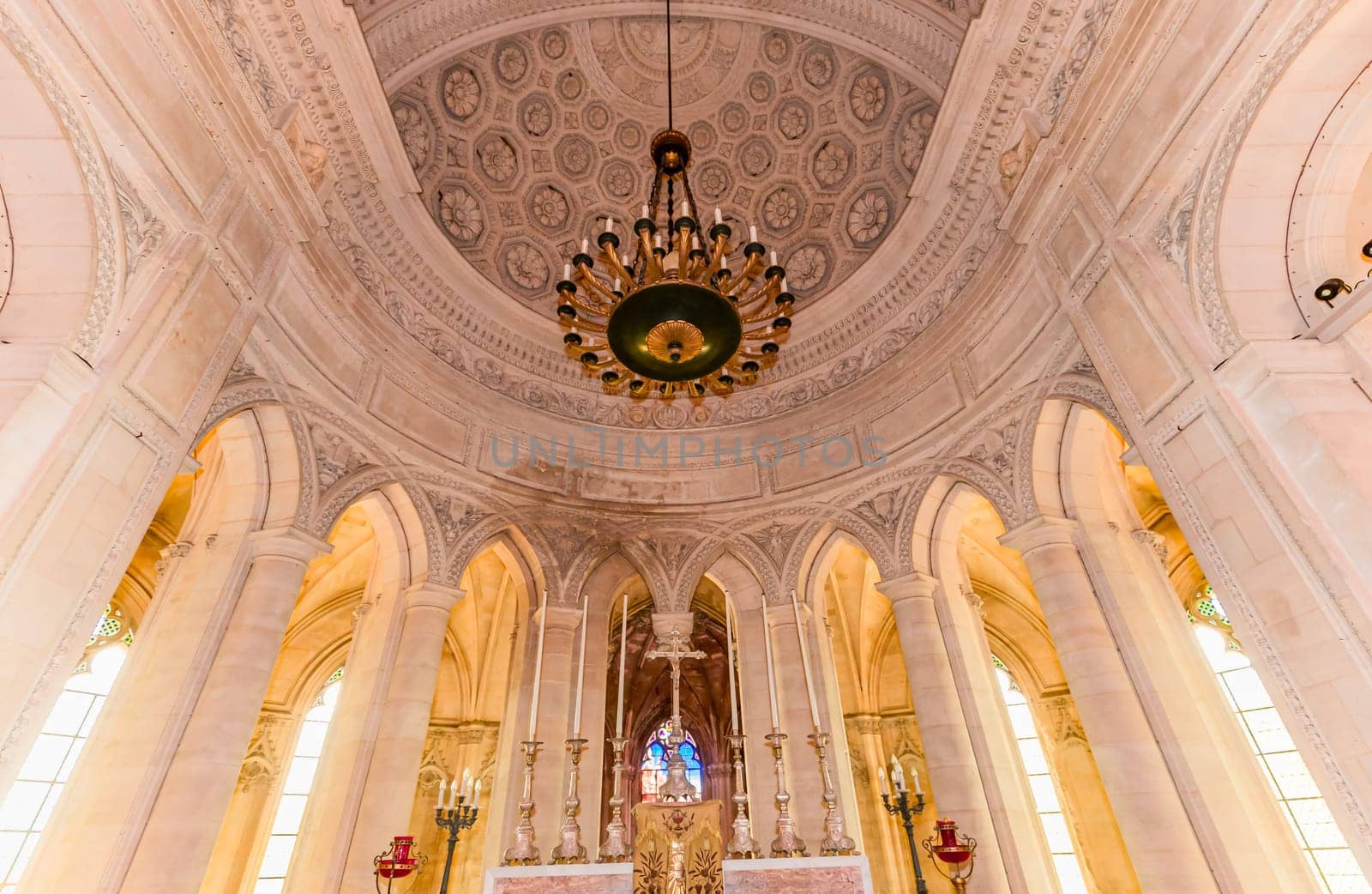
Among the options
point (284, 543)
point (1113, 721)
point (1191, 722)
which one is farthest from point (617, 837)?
point (1191, 722)

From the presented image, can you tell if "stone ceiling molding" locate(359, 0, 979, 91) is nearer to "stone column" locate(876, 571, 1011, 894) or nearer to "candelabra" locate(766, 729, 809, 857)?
"stone column" locate(876, 571, 1011, 894)

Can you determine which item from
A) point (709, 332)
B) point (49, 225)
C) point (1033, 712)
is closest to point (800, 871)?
point (709, 332)

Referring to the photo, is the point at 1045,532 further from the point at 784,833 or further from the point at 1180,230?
the point at 784,833

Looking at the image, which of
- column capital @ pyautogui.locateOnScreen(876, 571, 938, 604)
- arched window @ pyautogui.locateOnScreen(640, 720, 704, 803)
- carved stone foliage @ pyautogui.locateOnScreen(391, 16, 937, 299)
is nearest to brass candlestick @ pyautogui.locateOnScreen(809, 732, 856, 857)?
column capital @ pyautogui.locateOnScreen(876, 571, 938, 604)

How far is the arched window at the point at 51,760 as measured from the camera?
26.6 ft

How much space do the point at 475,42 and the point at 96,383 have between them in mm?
7376

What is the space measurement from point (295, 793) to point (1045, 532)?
39.4ft

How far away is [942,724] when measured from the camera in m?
7.50

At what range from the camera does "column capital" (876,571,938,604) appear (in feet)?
27.5

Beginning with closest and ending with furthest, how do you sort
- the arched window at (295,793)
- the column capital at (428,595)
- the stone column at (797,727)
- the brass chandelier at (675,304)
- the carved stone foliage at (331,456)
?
1. the brass chandelier at (675,304)
2. the carved stone foliage at (331,456)
3. the stone column at (797,727)
4. the column capital at (428,595)
5. the arched window at (295,793)

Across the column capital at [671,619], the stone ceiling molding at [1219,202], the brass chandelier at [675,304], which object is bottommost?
the column capital at [671,619]

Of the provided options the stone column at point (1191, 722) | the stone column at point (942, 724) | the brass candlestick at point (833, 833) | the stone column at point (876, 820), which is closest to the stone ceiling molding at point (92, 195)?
the brass candlestick at point (833, 833)

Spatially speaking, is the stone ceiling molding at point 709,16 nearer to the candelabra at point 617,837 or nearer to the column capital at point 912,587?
the column capital at point 912,587

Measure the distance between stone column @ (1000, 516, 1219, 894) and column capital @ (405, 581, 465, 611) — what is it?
21.3 ft
